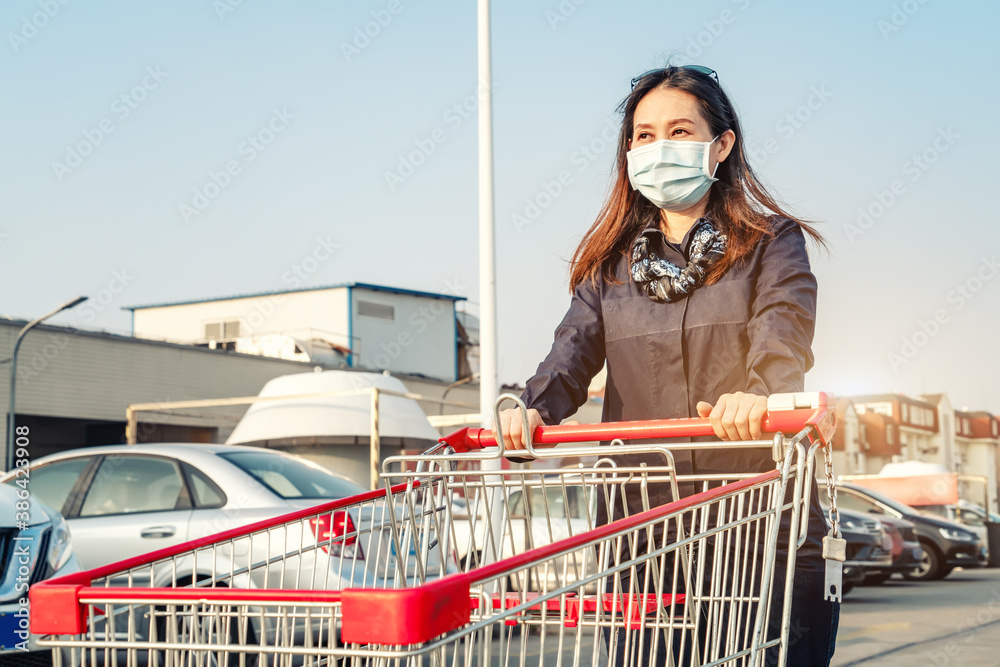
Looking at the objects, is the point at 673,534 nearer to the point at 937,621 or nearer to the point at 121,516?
the point at 121,516

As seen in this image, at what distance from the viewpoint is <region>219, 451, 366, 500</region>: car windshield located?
23.0 feet

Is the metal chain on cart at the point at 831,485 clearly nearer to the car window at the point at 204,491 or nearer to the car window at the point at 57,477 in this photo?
the car window at the point at 204,491

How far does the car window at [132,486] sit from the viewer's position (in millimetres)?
7137

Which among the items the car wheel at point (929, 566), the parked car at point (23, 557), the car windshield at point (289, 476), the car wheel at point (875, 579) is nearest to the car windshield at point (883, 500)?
the car wheel at point (929, 566)

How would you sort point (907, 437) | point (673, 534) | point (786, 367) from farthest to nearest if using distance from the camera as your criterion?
point (907, 437)
point (673, 534)
point (786, 367)

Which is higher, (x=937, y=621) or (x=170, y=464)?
(x=170, y=464)

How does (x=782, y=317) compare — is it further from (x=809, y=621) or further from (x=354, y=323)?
(x=354, y=323)

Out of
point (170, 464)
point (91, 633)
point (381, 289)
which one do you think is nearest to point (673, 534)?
point (91, 633)

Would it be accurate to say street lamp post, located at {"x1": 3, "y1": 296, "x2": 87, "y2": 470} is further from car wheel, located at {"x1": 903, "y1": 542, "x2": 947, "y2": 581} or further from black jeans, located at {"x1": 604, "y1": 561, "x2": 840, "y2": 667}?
black jeans, located at {"x1": 604, "y1": 561, "x2": 840, "y2": 667}

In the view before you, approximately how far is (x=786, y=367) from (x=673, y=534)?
0.57 metres

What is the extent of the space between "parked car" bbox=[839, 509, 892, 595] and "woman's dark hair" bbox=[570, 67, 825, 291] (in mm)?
12376

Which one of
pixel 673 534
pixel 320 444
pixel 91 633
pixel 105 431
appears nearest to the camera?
pixel 91 633

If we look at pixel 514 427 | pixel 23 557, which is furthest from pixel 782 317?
pixel 23 557

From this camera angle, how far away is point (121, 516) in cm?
702
